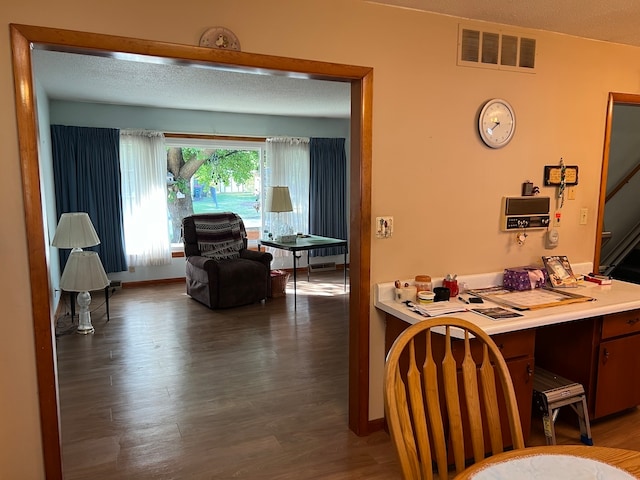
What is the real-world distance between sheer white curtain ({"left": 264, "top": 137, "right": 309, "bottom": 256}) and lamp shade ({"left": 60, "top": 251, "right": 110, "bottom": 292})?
10.5ft

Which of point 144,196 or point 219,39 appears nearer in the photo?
point 219,39

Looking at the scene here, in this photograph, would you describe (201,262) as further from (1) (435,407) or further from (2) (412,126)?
(1) (435,407)

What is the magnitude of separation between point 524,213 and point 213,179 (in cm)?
497

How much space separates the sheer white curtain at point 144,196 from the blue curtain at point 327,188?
2216mm

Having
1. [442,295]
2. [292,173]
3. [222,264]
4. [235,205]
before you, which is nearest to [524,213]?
[442,295]

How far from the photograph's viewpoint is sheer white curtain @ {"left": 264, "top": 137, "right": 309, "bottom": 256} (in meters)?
6.98

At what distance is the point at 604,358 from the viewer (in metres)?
2.54

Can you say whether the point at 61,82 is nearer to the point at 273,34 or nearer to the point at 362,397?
the point at 273,34

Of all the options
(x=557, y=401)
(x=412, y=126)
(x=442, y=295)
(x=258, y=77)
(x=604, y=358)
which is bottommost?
(x=557, y=401)

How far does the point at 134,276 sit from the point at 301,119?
3374 millimetres

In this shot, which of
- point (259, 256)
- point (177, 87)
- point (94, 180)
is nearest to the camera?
point (177, 87)

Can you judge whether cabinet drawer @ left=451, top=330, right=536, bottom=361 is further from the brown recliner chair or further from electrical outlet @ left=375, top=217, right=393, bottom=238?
the brown recliner chair

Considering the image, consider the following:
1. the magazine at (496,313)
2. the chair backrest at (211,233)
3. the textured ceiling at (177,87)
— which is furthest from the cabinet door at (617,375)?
the chair backrest at (211,233)

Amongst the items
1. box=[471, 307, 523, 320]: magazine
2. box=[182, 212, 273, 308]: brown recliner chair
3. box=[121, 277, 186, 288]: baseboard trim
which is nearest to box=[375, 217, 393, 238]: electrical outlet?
box=[471, 307, 523, 320]: magazine
